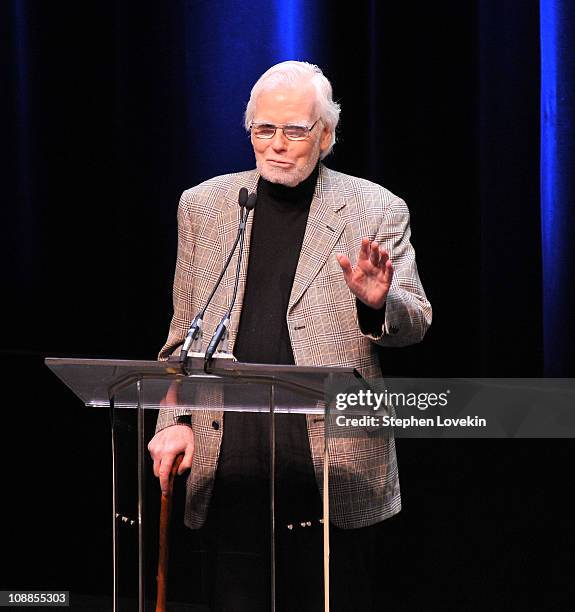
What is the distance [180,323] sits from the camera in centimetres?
236

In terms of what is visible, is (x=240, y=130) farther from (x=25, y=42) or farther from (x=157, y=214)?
(x=25, y=42)

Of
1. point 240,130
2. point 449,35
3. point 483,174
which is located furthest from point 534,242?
point 240,130

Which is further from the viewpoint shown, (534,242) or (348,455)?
(534,242)

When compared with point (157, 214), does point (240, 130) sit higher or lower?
higher

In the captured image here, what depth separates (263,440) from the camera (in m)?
1.91

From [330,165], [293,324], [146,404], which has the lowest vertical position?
[146,404]

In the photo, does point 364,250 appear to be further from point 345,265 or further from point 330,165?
point 330,165

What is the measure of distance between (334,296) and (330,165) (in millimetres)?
1170

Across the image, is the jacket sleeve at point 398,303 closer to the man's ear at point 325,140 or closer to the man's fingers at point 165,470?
the man's ear at point 325,140

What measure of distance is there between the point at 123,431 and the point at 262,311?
0.48m

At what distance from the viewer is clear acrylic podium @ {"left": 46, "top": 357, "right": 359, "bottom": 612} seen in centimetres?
182

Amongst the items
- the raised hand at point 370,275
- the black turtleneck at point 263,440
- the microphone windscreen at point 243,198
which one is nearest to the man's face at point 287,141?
the black turtleneck at point 263,440

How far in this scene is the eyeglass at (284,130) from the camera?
91.2 inches

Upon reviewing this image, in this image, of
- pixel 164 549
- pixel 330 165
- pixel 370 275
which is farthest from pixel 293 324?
pixel 330 165
